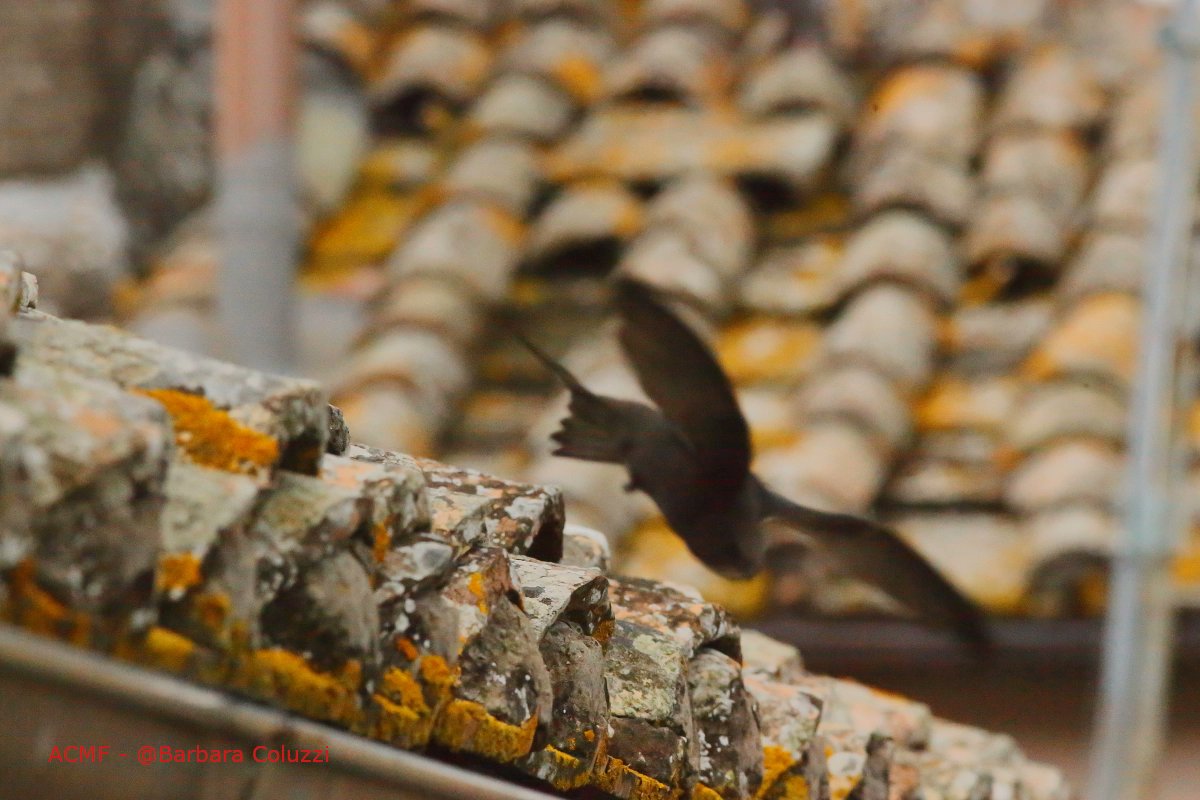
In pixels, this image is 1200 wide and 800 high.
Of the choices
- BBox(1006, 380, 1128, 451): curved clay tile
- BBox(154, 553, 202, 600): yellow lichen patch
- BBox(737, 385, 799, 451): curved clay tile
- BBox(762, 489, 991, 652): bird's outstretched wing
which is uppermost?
BBox(1006, 380, 1128, 451): curved clay tile

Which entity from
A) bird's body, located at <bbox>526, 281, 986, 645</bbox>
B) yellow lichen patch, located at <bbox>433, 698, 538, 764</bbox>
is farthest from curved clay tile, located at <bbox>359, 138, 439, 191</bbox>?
yellow lichen patch, located at <bbox>433, 698, 538, 764</bbox>

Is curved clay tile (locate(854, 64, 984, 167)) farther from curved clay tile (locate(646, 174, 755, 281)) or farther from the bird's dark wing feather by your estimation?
the bird's dark wing feather

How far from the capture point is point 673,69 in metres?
5.28

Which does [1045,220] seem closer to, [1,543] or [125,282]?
[125,282]

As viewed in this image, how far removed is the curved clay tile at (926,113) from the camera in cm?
490

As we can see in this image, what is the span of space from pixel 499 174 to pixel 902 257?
1203 mm

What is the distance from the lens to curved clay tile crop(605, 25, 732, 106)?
207 inches

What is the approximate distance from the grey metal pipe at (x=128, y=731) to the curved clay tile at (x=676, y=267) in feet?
11.4

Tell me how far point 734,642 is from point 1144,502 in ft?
7.43

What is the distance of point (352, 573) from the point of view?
104cm

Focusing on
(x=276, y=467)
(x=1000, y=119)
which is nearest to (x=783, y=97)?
(x=1000, y=119)

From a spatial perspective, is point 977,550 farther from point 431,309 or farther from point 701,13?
point 701,13

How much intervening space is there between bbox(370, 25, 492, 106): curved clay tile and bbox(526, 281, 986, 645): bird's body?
3238mm

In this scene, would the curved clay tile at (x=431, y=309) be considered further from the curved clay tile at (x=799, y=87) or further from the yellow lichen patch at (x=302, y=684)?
the yellow lichen patch at (x=302, y=684)
